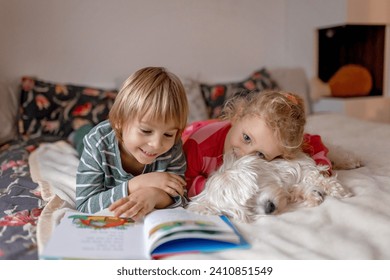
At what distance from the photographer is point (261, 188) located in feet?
3.66

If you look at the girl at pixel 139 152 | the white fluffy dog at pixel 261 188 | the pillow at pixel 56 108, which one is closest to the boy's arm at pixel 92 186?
the girl at pixel 139 152

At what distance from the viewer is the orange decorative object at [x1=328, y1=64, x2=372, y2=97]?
114 inches

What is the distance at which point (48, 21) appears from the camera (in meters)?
2.42

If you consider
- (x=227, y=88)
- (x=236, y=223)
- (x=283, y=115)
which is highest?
(x=283, y=115)

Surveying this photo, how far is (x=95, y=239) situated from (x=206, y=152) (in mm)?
542

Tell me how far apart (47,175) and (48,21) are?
4.22 ft

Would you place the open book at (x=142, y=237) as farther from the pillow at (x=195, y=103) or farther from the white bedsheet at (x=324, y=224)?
the pillow at (x=195, y=103)

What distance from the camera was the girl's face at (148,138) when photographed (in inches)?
42.7

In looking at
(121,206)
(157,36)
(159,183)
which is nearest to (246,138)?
(159,183)

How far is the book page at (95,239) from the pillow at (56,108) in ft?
4.30

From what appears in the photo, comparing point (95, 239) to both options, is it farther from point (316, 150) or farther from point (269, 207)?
point (316, 150)

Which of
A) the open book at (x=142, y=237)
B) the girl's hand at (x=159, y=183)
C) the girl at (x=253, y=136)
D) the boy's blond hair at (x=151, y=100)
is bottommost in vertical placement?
the open book at (x=142, y=237)

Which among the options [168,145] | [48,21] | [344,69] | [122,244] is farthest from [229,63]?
[122,244]
